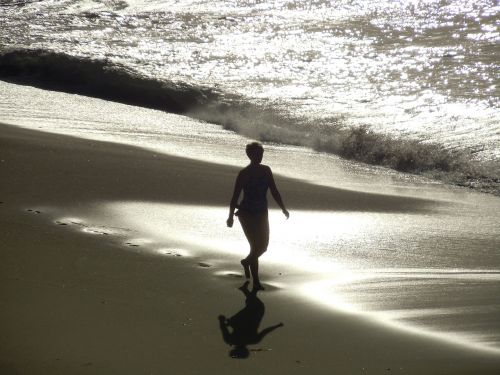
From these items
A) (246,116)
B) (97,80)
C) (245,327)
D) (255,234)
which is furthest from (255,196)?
(97,80)

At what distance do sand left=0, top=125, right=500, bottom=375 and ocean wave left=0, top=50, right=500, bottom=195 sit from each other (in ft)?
20.1

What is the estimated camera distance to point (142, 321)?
621cm

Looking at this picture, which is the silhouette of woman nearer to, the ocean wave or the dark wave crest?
the ocean wave

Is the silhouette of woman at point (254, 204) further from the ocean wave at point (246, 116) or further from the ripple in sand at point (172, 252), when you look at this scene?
the ocean wave at point (246, 116)

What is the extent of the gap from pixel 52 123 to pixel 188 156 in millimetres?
3228

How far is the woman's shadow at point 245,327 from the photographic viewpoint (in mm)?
5957

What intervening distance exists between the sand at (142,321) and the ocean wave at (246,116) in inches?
241

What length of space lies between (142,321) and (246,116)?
471 inches

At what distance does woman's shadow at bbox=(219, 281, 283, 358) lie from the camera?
19.5ft

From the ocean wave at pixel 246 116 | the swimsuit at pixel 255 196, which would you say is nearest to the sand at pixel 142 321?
the swimsuit at pixel 255 196

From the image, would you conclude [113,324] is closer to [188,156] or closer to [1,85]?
[188,156]

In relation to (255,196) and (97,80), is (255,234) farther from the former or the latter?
(97,80)

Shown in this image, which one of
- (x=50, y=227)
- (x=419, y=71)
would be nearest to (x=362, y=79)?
(x=419, y=71)

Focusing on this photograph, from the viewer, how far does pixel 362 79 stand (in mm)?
21375
